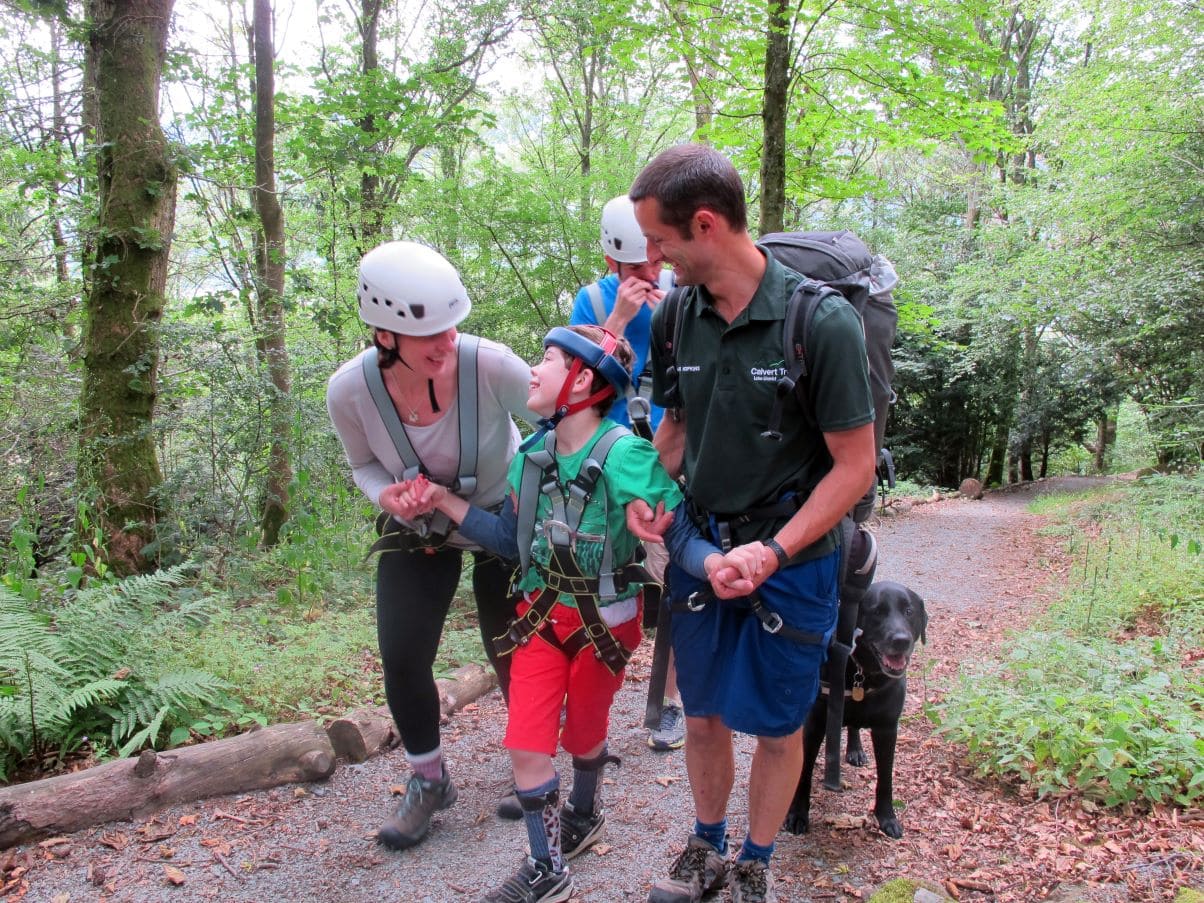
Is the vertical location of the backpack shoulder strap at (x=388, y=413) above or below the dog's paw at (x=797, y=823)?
above

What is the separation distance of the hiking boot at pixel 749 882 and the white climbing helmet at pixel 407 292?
7.22ft

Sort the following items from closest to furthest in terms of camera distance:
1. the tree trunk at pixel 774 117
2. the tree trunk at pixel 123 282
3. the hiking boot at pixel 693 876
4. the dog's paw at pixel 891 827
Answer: the hiking boot at pixel 693 876 → the dog's paw at pixel 891 827 → the tree trunk at pixel 123 282 → the tree trunk at pixel 774 117

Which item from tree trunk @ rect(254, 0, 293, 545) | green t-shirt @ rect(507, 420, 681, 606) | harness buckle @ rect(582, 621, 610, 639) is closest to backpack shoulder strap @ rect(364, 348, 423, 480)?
green t-shirt @ rect(507, 420, 681, 606)

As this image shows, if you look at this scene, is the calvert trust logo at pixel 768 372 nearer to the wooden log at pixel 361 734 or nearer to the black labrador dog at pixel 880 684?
the black labrador dog at pixel 880 684

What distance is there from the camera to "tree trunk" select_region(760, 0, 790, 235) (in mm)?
6824

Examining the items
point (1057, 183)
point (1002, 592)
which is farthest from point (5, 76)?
point (1057, 183)

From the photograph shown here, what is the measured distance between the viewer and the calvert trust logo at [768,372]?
7.52 feet

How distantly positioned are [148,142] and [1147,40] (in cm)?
1641

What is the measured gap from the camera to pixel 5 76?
13.0 metres

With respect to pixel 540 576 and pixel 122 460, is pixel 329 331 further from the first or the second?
pixel 540 576

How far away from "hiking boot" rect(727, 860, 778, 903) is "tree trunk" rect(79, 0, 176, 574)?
18.7 feet

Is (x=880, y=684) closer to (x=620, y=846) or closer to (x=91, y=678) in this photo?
(x=620, y=846)

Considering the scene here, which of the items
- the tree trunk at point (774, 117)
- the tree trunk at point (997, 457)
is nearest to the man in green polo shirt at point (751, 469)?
the tree trunk at point (774, 117)

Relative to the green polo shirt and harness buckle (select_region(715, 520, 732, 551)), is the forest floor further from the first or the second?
the green polo shirt
